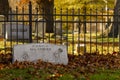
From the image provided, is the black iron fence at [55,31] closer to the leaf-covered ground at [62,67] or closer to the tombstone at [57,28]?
the tombstone at [57,28]

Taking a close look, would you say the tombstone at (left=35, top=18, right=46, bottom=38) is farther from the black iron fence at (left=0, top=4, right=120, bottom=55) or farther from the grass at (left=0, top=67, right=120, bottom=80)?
the grass at (left=0, top=67, right=120, bottom=80)

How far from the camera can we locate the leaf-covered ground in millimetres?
8983

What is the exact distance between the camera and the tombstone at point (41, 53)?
414 inches

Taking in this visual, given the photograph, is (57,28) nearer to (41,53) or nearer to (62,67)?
(41,53)

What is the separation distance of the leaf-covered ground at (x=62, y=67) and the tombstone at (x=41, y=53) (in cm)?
22

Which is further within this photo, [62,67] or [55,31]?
[55,31]

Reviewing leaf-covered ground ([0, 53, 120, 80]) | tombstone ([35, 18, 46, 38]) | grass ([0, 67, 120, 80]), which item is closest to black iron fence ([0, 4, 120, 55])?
tombstone ([35, 18, 46, 38])

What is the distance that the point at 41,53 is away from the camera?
10.6 meters

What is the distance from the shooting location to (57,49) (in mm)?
10656

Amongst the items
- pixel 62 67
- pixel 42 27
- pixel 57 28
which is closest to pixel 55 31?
pixel 62 67

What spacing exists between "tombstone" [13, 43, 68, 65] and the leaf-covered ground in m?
0.22

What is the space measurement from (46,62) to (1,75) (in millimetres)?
1876

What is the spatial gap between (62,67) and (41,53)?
962 mm

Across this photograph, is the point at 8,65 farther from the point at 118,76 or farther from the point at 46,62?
the point at 118,76
